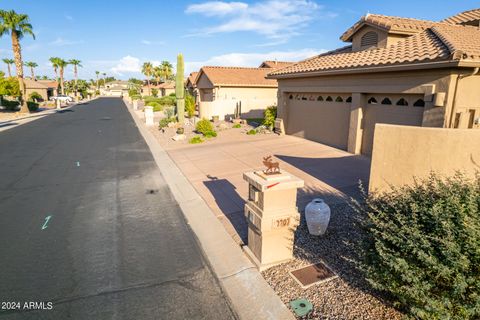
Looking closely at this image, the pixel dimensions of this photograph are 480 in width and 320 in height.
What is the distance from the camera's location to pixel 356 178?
10.2 metres

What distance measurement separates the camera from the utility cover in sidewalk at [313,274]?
493 cm

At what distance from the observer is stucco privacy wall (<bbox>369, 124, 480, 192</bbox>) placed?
606 centimetres

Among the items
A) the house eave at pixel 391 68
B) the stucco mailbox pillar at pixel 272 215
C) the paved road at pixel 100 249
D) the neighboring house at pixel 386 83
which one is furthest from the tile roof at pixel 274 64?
the stucco mailbox pillar at pixel 272 215

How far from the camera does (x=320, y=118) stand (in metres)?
16.0

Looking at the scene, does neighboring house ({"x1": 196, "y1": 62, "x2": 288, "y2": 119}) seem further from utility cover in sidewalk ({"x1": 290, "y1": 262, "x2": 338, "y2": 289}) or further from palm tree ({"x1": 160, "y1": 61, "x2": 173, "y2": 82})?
palm tree ({"x1": 160, "y1": 61, "x2": 173, "y2": 82})

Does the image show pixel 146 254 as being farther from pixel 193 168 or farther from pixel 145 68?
pixel 145 68

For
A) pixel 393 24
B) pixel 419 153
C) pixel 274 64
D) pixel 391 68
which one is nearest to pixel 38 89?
pixel 274 64

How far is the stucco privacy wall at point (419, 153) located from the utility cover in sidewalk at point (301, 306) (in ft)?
9.63

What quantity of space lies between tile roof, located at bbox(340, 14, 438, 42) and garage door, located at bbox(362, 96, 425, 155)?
336 centimetres

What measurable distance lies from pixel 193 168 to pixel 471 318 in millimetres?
9927

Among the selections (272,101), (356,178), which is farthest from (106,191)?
(272,101)

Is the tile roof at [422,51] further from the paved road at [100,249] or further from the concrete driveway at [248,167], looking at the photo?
the paved road at [100,249]

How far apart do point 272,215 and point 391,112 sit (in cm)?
901

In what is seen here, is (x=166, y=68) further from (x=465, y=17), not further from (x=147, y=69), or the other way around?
(x=465, y=17)
